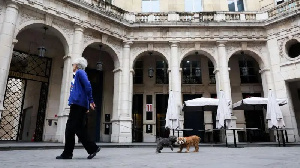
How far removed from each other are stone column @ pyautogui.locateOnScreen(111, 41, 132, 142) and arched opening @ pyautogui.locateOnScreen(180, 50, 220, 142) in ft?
17.6

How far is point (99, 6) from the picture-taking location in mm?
15680

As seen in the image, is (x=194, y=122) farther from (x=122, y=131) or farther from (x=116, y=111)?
(x=116, y=111)

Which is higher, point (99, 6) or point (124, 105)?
point (99, 6)

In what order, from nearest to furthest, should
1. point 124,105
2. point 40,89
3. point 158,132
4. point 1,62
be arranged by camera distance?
point 1,62 < point 124,105 < point 40,89 < point 158,132

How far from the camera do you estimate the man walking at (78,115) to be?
4449 mm

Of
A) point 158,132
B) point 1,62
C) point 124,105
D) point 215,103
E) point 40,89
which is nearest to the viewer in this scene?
point 1,62

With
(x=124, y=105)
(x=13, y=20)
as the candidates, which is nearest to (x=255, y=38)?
(x=124, y=105)


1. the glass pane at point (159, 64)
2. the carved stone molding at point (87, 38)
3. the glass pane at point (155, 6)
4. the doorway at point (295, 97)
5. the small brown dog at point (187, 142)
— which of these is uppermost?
the glass pane at point (155, 6)

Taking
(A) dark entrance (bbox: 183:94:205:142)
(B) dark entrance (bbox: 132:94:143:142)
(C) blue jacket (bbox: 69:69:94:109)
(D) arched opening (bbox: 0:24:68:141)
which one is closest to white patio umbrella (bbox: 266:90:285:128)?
(A) dark entrance (bbox: 183:94:205:142)

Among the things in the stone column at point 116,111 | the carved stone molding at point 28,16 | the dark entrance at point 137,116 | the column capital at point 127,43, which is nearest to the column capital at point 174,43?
the column capital at point 127,43

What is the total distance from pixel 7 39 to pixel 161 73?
12.0 m

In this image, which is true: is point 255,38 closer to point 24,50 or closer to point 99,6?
point 99,6

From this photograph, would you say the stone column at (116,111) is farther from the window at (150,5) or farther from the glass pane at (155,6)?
the glass pane at (155,6)

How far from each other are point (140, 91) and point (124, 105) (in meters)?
3.81
